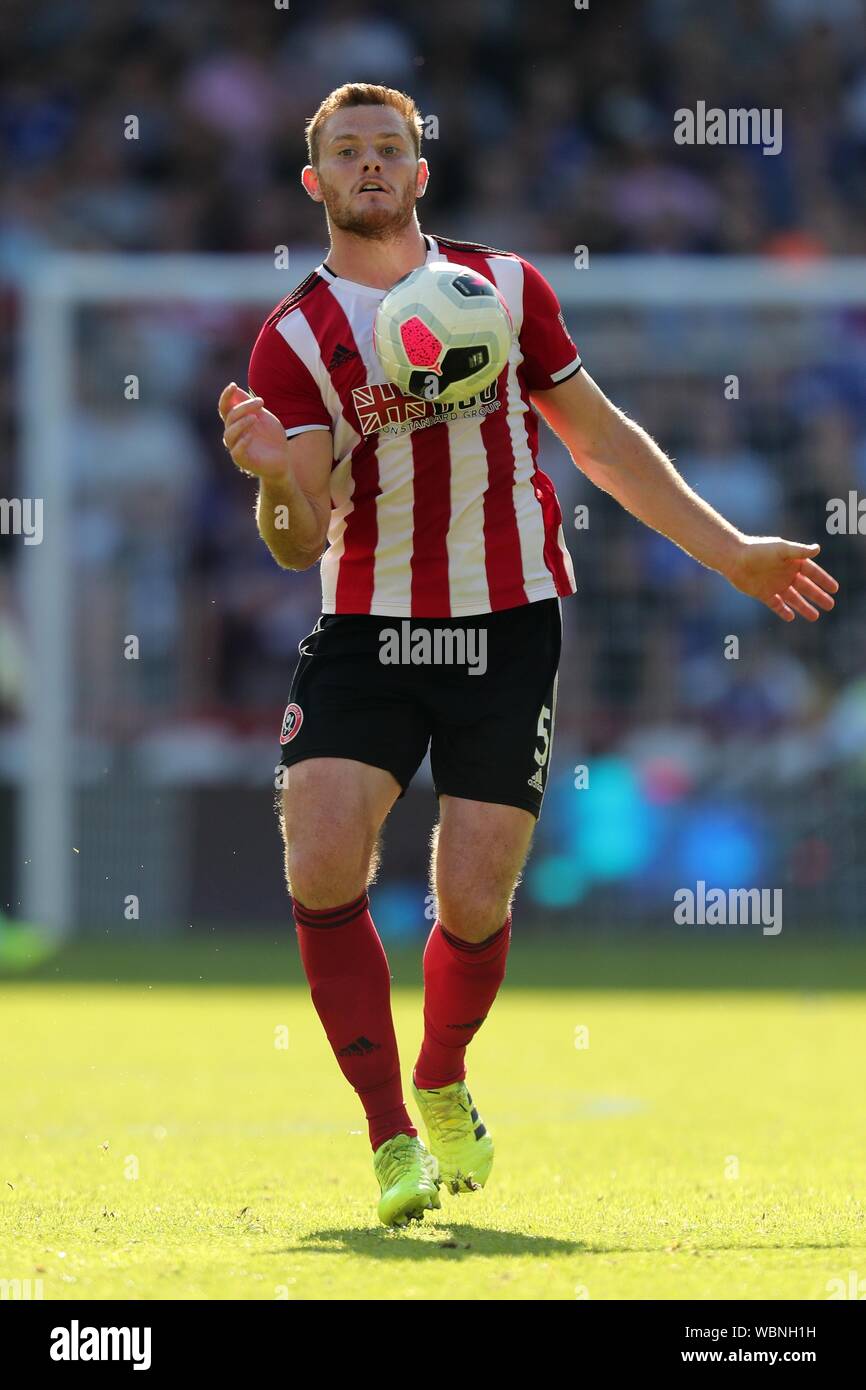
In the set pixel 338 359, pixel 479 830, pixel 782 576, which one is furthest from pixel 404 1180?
pixel 338 359

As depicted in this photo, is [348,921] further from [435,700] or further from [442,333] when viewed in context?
[442,333]

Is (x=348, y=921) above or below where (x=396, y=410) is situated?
below

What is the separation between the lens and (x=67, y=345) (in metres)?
13.1

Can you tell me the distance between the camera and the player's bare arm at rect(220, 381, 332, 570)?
4.35 meters

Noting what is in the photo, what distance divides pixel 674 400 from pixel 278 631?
2.70 metres

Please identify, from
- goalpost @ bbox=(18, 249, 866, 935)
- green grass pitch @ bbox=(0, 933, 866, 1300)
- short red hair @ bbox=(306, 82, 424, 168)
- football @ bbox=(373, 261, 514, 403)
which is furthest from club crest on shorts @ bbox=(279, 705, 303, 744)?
goalpost @ bbox=(18, 249, 866, 935)

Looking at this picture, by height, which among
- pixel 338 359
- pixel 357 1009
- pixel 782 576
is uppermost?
pixel 338 359

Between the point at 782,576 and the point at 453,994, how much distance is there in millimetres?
1182

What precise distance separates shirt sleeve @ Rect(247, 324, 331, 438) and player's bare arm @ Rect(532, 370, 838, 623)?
0.60 meters

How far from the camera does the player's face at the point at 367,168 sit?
15.4 ft

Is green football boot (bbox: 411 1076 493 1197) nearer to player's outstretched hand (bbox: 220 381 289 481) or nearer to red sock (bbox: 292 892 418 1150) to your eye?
red sock (bbox: 292 892 418 1150)

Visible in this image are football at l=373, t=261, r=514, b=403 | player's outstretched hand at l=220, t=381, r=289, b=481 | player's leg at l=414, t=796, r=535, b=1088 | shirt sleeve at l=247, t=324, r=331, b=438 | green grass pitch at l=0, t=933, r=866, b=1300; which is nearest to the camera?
green grass pitch at l=0, t=933, r=866, b=1300

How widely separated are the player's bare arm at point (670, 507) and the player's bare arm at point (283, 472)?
0.64 meters

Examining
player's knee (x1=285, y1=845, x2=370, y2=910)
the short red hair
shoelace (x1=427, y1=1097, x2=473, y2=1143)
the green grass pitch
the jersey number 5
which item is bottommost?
the green grass pitch
